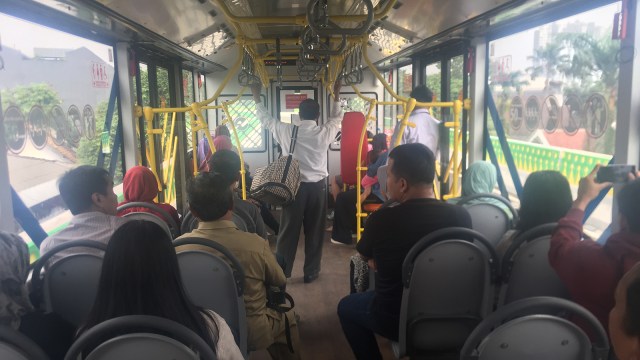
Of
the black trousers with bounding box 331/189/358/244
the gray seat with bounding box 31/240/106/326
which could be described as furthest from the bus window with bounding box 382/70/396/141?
the gray seat with bounding box 31/240/106/326

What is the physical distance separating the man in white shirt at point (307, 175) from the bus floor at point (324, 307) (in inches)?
8.4

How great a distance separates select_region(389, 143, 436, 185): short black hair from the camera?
222 cm

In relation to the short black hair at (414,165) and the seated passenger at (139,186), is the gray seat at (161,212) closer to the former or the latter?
the seated passenger at (139,186)

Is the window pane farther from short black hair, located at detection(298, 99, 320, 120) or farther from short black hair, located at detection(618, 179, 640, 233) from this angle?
short black hair, located at detection(618, 179, 640, 233)

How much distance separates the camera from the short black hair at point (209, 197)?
82.7 inches

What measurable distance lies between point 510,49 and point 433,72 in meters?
1.71

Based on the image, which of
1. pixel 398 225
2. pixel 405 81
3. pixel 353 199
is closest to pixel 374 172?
pixel 353 199

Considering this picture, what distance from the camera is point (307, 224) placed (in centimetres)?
437

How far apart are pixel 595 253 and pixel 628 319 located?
825 millimetres

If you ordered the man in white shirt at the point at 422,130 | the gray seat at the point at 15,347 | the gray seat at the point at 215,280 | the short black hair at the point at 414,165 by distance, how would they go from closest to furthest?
the gray seat at the point at 15,347 < the gray seat at the point at 215,280 < the short black hair at the point at 414,165 < the man in white shirt at the point at 422,130

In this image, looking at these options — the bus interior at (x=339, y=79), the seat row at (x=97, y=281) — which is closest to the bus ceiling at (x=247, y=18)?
the bus interior at (x=339, y=79)

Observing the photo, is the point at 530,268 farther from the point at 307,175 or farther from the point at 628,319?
the point at 307,175

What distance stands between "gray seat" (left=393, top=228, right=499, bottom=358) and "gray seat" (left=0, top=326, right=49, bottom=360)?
1327 millimetres

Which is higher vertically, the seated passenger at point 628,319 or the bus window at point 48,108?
the bus window at point 48,108
